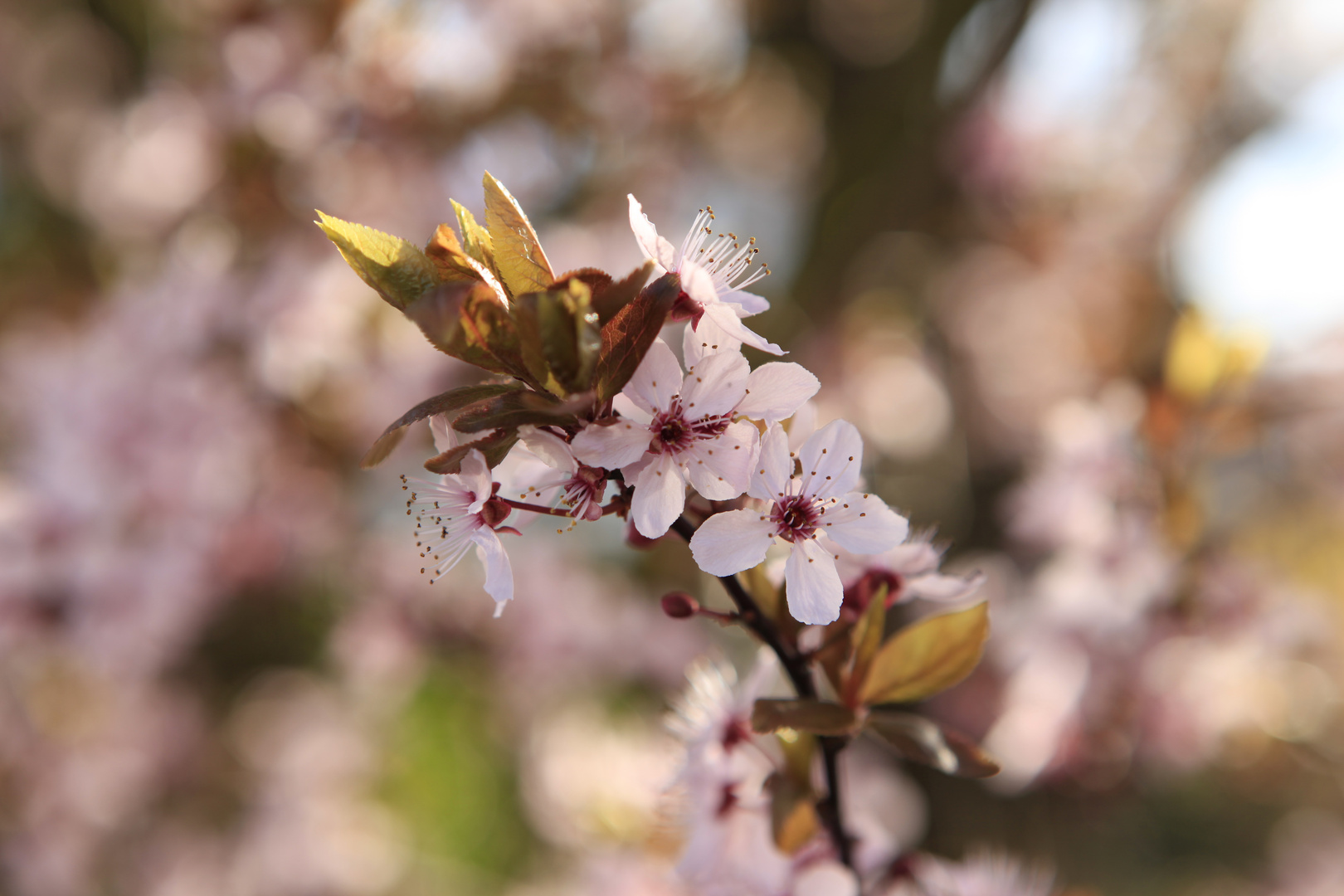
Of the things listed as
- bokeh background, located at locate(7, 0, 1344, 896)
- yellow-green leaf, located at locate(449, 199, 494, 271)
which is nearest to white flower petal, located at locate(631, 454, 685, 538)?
yellow-green leaf, located at locate(449, 199, 494, 271)

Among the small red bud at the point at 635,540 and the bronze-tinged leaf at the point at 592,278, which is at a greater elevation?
the bronze-tinged leaf at the point at 592,278

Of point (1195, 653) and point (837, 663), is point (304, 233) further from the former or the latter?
point (1195, 653)

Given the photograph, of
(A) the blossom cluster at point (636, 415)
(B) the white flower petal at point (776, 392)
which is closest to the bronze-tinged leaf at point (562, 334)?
(A) the blossom cluster at point (636, 415)

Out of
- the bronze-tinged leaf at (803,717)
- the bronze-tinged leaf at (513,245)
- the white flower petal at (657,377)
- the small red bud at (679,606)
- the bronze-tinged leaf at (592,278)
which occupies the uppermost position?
the bronze-tinged leaf at (513,245)

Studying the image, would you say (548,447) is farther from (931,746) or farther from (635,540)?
(931,746)

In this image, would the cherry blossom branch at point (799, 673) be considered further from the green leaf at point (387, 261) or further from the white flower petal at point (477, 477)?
the green leaf at point (387, 261)

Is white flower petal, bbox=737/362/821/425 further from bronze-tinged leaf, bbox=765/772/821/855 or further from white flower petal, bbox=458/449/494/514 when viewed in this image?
bronze-tinged leaf, bbox=765/772/821/855

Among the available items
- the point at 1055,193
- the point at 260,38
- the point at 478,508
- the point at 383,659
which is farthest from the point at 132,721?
the point at 1055,193

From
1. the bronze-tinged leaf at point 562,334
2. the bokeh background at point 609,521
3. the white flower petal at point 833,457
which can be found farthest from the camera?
the bokeh background at point 609,521
